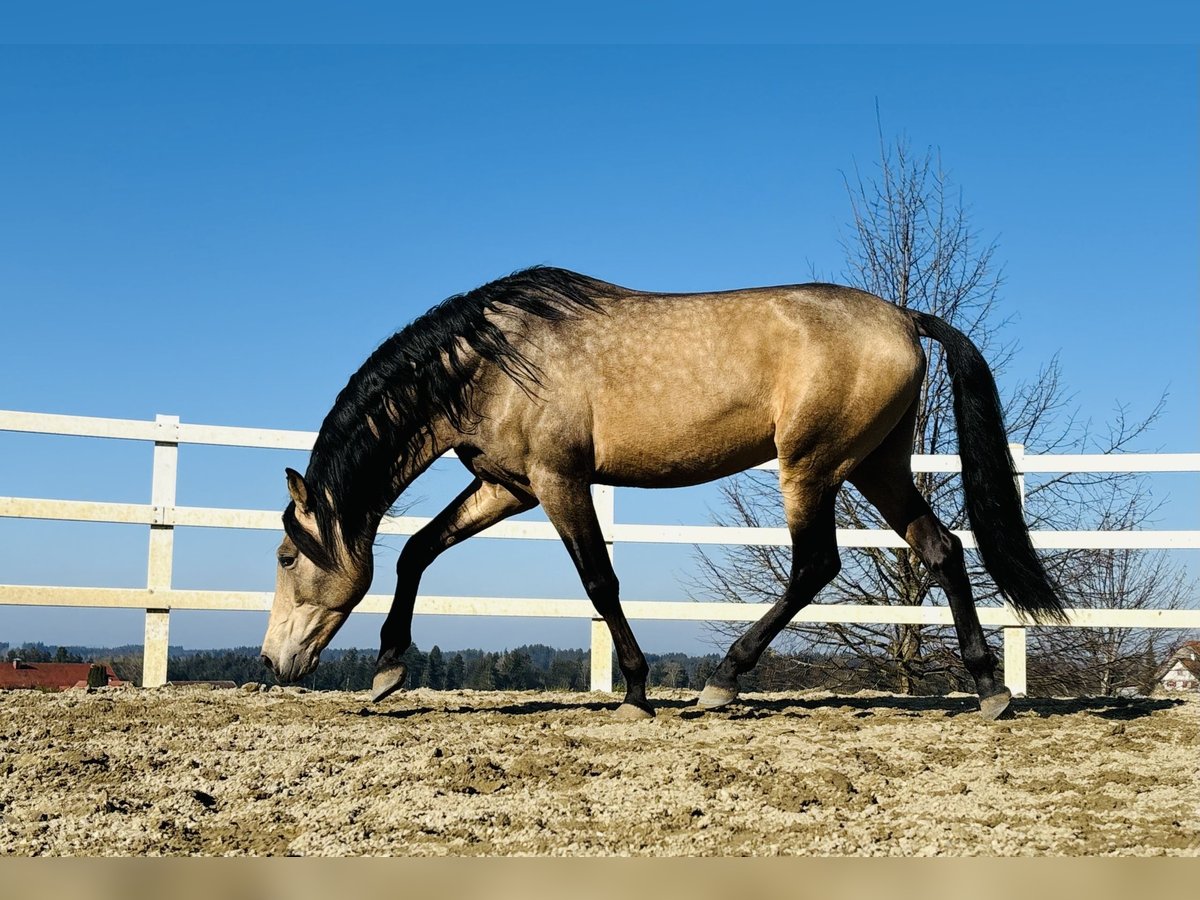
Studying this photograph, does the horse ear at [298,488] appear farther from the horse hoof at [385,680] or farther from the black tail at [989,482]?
the black tail at [989,482]

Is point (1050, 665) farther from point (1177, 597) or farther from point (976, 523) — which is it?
point (976, 523)

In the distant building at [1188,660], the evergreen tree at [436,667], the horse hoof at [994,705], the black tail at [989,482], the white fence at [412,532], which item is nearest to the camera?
the horse hoof at [994,705]

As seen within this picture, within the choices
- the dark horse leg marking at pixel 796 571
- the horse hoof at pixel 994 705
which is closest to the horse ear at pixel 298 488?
the dark horse leg marking at pixel 796 571

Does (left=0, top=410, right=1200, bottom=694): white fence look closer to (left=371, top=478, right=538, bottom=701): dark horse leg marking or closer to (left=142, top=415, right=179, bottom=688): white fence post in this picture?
(left=142, top=415, right=179, bottom=688): white fence post

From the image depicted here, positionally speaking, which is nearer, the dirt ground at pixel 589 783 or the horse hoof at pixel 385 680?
the dirt ground at pixel 589 783

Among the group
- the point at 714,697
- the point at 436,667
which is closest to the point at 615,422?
the point at 714,697

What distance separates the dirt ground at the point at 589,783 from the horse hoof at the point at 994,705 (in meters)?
0.07

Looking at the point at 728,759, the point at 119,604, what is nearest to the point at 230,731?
the point at 728,759

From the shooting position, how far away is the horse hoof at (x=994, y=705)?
5270mm

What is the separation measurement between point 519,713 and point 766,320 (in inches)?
96.1

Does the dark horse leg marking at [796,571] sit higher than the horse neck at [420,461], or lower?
lower

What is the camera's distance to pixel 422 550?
559 cm

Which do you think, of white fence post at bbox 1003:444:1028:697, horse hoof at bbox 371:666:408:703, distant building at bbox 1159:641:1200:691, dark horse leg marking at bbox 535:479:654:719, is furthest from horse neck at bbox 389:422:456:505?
distant building at bbox 1159:641:1200:691

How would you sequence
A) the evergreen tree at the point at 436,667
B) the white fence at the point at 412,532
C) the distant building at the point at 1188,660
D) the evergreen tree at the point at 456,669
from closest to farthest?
the white fence at the point at 412,532 → the evergreen tree at the point at 436,667 → the evergreen tree at the point at 456,669 → the distant building at the point at 1188,660
